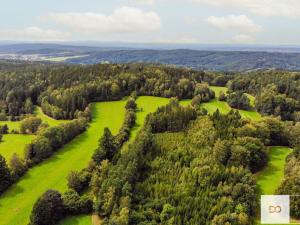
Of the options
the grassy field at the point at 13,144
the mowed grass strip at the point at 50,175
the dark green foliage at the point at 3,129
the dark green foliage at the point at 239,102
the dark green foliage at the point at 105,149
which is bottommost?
the mowed grass strip at the point at 50,175

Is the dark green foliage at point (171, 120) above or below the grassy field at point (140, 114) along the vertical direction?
above

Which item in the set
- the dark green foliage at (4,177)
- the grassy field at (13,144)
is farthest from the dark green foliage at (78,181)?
the grassy field at (13,144)

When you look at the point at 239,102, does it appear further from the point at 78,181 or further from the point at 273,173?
the point at 78,181

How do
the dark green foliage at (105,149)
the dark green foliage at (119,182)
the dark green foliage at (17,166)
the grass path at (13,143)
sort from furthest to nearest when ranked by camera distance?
the grass path at (13,143)
the dark green foliage at (105,149)
the dark green foliage at (17,166)
the dark green foliage at (119,182)

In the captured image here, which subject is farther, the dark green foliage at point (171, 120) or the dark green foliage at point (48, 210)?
the dark green foliage at point (171, 120)

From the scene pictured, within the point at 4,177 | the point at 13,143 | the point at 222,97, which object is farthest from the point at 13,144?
the point at 222,97

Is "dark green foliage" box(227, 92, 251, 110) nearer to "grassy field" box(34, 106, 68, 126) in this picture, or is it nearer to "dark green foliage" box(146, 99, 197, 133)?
"dark green foliage" box(146, 99, 197, 133)

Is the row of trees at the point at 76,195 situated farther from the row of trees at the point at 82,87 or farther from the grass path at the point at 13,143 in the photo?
the row of trees at the point at 82,87
